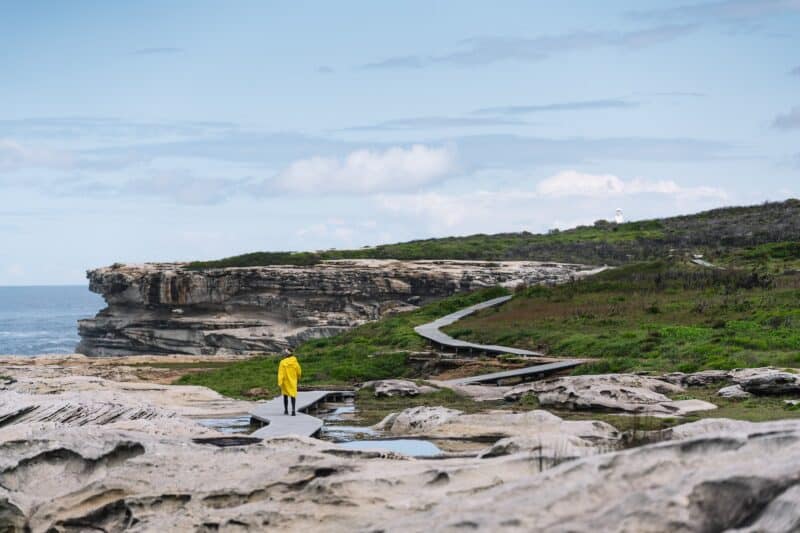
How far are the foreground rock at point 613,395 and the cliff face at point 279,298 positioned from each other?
39.7m

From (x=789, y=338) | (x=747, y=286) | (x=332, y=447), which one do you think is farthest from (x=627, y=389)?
(x=747, y=286)

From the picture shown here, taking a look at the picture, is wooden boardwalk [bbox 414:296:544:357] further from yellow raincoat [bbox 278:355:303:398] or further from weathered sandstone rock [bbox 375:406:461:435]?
weathered sandstone rock [bbox 375:406:461:435]

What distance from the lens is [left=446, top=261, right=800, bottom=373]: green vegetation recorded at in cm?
2906

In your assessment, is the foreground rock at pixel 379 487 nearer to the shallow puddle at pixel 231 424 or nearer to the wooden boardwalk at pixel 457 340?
the shallow puddle at pixel 231 424

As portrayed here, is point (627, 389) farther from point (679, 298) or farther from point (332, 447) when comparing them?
point (679, 298)

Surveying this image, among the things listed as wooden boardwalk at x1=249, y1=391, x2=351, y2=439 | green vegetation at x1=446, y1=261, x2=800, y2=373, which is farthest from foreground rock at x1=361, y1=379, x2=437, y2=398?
green vegetation at x1=446, y1=261, x2=800, y2=373

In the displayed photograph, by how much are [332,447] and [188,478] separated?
1742 mm

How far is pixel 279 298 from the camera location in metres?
68.1

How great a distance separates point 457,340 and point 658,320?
284 inches

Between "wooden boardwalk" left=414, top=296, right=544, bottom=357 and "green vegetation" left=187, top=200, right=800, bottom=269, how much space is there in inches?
646

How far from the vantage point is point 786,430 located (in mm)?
8477

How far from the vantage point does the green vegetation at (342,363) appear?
112ft

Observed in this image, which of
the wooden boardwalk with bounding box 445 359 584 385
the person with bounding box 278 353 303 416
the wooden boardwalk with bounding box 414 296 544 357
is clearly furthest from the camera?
the wooden boardwalk with bounding box 414 296 544 357

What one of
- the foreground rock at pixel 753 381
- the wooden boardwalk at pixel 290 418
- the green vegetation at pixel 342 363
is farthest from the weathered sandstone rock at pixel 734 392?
the green vegetation at pixel 342 363
